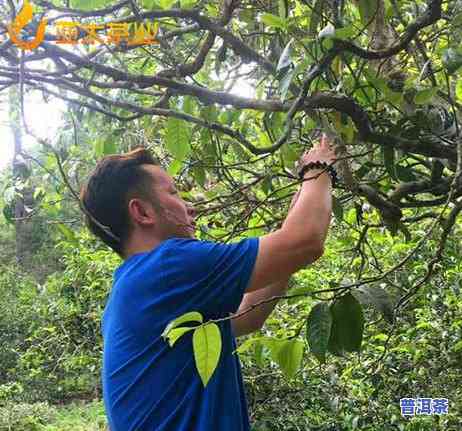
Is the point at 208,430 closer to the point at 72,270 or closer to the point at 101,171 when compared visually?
the point at 101,171

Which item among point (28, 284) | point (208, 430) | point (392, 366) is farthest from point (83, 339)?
point (28, 284)

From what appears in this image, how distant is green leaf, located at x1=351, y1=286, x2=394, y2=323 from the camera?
0.84m

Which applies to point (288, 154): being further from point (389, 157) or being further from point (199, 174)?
point (199, 174)

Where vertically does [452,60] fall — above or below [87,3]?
below

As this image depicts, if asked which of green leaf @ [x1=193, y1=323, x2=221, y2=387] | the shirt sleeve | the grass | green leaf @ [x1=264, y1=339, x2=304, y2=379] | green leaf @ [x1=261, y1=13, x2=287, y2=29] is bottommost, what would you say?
the grass

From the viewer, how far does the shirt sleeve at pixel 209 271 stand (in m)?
0.86

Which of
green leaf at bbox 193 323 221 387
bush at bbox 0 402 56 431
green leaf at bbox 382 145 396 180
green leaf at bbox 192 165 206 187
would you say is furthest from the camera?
bush at bbox 0 402 56 431

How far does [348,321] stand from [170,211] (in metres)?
0.35

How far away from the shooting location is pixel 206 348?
2.00ft

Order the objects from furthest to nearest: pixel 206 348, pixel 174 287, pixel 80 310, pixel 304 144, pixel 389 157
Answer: pixel 80 310 → pixel 304 144 → pixel 389 157 → pixel 174 287 → pixel 206 348

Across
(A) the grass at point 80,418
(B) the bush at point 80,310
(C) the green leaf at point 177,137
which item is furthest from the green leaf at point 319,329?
(A) the grass at point 80,418

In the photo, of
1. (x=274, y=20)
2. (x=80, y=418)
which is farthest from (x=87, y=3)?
(x=80, y=418)

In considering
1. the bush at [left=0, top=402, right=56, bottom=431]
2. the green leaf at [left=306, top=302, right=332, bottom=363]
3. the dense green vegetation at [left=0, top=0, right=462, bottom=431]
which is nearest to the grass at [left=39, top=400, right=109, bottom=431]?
the bush at [left=0, top=402, right=56, bottom=431]

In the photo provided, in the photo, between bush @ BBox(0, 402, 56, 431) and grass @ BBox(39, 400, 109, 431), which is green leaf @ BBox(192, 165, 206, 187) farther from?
bush @ BBox(0, 402, 56, 431)
